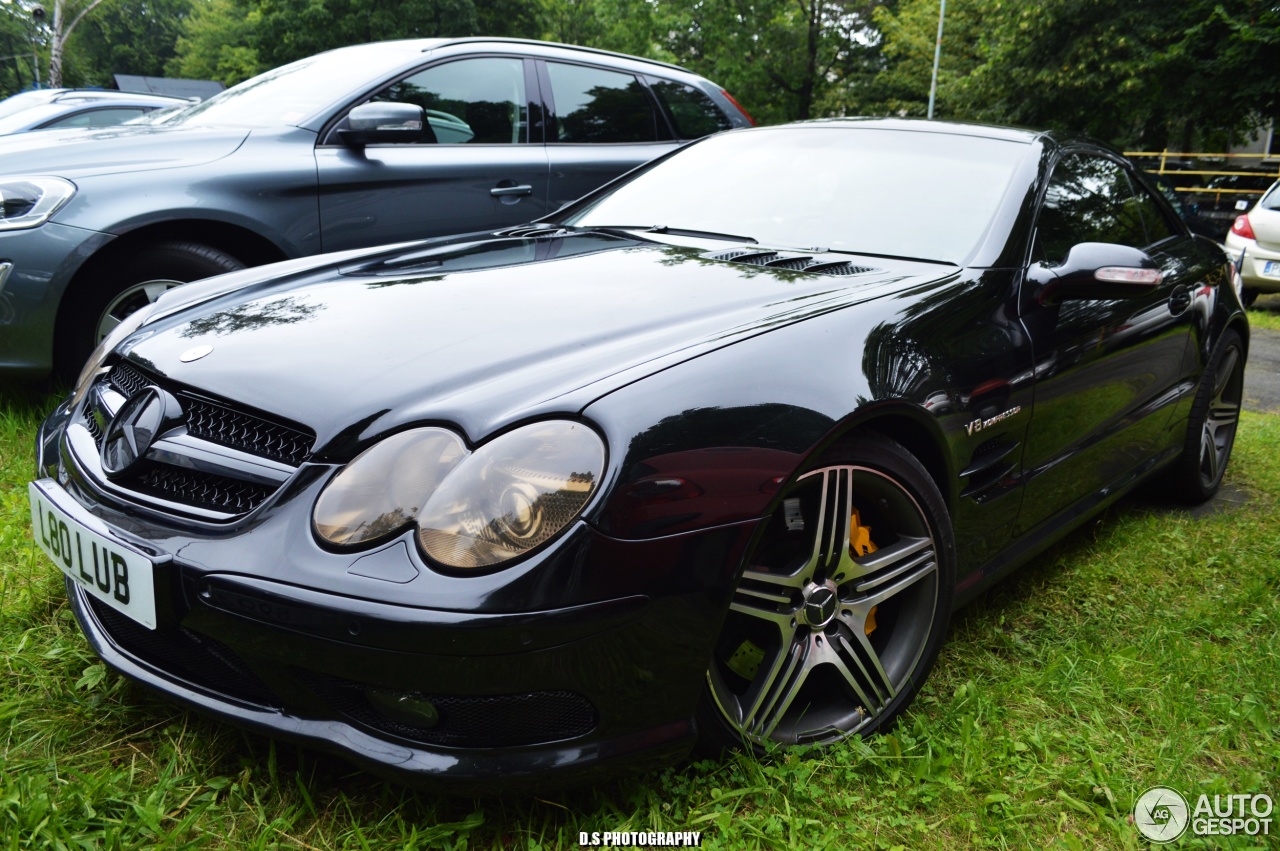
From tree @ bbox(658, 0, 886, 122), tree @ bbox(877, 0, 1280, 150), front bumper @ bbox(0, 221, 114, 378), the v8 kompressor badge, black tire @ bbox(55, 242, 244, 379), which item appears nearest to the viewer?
the v8 kompressor badge

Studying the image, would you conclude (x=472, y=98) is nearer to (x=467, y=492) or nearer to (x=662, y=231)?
(x=662, y=231)

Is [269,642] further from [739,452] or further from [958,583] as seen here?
[958,583]

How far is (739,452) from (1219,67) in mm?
20926

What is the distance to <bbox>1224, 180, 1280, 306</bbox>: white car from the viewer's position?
9320mm

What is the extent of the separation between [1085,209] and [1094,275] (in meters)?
0.67

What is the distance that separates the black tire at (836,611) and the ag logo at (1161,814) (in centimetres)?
45

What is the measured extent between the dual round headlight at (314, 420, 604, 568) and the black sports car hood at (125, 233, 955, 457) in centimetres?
4

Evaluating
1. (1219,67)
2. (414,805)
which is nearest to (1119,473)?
(414,805)

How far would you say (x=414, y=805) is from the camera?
5.65 ft

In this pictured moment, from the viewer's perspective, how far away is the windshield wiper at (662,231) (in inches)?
107

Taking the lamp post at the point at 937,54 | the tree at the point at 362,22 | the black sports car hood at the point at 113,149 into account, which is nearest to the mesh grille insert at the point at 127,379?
the black sports car hood at the point at 113,149

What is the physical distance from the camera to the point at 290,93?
4.15 m

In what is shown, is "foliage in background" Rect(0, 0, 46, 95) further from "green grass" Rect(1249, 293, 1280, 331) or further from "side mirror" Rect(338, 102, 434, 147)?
"side mirror" Rect(338, 102, 434, 147)

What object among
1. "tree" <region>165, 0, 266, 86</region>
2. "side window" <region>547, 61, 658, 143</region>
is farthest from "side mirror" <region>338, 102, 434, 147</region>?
"tree" <region>165, 0, 266, 86</region>
